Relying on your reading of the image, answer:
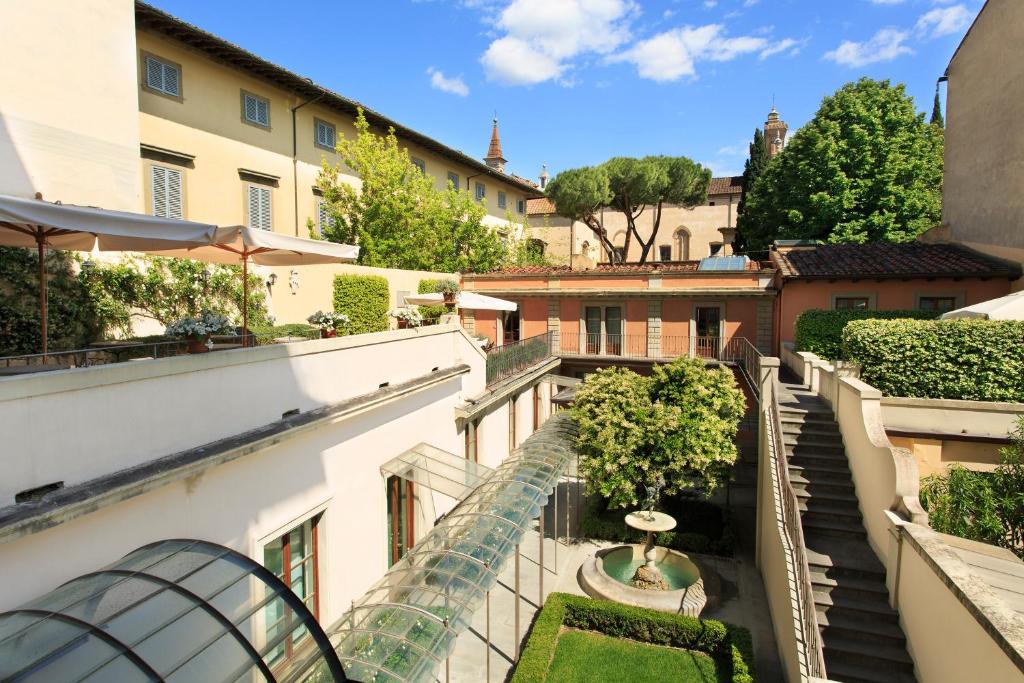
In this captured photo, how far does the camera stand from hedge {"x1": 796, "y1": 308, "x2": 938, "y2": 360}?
52.1 ft

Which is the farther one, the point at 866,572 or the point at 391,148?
the point at 391,148

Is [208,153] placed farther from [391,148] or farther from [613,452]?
[613,452]

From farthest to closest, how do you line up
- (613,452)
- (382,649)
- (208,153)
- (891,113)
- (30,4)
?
(891,113)
(208,153)
(613,452)
(30,4)
(382,649)

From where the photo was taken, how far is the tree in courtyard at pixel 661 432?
11.7 m

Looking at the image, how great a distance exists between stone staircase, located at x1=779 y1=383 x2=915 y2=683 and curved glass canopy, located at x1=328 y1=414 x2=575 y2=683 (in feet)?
15.2

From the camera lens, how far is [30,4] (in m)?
9.82

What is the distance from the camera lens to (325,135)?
21.2 meters

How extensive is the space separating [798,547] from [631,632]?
3.40 m

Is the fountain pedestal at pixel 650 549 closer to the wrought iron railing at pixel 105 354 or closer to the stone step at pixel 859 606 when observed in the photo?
the stone step at pixel 859 606

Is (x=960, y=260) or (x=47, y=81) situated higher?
(x=47, y=81)

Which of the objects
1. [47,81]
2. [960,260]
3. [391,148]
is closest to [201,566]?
[47,81]

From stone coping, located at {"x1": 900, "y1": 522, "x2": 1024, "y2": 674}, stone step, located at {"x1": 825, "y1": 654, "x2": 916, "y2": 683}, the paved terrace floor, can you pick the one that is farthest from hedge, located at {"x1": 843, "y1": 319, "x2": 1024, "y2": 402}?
stone step, located at {"x1": 825, "y1": 654, "x2": 916, "y2": 683}

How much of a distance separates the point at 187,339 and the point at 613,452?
8.54 metres

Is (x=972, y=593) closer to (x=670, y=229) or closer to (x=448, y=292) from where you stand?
(x=448, y=292)
